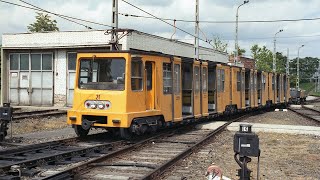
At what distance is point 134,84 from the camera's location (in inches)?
495

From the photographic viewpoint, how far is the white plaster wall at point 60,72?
29.4 m

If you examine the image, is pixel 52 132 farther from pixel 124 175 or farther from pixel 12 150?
pixel 124 175

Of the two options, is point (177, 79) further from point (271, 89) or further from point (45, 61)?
point (271, 89)

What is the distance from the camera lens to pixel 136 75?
12.6m

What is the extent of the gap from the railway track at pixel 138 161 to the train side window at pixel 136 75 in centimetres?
154

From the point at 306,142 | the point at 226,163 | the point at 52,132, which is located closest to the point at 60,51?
the point at 52,132

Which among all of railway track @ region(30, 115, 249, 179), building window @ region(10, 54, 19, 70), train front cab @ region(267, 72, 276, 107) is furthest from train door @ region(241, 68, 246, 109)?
building window @ region(10, 54, 19, 70)

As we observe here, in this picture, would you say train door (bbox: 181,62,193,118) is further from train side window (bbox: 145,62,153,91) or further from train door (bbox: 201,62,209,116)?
train side window (bbox: 145,62,153,91)

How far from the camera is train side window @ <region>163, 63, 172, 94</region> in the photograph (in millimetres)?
13920

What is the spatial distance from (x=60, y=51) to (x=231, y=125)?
16.2 m

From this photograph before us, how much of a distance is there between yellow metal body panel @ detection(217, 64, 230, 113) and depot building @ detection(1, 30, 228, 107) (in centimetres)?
849

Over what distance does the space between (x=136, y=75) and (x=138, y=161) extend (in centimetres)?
362

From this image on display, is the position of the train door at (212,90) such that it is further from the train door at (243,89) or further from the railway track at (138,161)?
the railway track at (138,161)

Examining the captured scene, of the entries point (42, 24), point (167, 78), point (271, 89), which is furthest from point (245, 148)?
point (42, 24)
